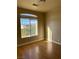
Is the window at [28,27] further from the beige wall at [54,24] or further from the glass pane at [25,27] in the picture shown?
the beige wall at [54,24]

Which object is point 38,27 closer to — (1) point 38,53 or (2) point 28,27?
(2) point 28,27

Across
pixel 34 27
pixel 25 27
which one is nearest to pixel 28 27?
pixel 25 27

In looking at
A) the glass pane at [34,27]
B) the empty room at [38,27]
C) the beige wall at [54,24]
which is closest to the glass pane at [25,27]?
the empty room at [38,27]

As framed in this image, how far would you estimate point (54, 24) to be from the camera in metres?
7.41

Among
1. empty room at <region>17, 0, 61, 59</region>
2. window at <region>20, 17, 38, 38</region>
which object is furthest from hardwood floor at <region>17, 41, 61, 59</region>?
window at <region>20, 17, 38, 38</region>

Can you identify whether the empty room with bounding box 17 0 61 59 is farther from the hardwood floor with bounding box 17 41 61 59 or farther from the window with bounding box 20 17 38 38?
the hardwood floor with bounding box 17 41 61 59

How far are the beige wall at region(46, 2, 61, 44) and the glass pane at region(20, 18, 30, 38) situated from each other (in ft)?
6.79

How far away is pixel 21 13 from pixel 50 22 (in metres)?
2.88

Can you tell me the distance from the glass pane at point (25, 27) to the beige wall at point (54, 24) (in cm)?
207

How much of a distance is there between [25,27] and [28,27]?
364mm

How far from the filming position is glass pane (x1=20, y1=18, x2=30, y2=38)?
653 centimetres
